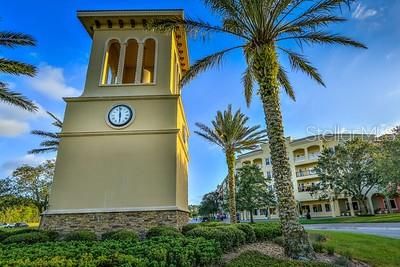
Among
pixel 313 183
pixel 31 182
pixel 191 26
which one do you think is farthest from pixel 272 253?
pixel 313 183

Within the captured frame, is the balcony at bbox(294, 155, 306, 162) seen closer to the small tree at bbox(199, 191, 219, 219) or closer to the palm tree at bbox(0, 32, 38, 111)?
the small tree at bbox(199, 191, 219, 219)

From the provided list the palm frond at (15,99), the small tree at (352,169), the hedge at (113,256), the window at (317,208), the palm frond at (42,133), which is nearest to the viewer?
the hedge at (113,256)

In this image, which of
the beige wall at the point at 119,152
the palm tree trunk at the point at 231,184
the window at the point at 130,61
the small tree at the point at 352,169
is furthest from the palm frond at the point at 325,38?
the small tree at the point at 352,169

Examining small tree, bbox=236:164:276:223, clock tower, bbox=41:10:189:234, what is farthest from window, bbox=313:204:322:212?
clock tower, bbox=41:10:189:234

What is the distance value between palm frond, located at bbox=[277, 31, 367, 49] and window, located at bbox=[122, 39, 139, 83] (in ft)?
29.2

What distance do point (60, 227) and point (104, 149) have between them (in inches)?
147

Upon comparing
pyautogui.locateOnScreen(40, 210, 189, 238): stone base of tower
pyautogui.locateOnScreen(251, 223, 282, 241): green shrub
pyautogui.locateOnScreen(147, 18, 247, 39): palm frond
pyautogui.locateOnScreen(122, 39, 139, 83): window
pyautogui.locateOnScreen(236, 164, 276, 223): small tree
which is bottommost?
pyautogui.locateOnScreen(251, 223, 282, 241): green shrub

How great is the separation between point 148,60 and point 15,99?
7890mm

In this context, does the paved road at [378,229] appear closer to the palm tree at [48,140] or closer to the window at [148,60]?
the window at [148,60]

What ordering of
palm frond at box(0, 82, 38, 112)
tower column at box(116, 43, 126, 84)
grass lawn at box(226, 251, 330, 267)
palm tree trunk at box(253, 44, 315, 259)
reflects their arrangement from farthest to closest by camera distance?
tower column at box(116, 43, 126, 84)
palm frond at box(0, 82, 38, 112)
palm tree trunk at box(253, 44, 315, 259)
grass lawn at box(226, 251, 330, 267)

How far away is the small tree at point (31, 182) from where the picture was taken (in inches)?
1396

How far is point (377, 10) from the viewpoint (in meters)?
11.6

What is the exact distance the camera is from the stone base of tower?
34.8 feet

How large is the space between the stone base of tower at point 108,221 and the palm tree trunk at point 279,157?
459 centimetres
